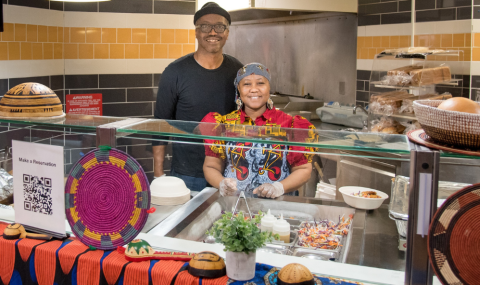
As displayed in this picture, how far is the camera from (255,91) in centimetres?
232

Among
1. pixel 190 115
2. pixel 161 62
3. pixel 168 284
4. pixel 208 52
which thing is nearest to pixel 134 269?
pixel 168 284

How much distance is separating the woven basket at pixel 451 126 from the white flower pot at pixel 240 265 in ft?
1.80

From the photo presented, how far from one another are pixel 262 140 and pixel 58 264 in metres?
0.71

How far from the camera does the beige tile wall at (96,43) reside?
330cm

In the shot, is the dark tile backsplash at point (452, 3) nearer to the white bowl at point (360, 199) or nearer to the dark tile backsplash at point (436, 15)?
the dark tile backsplash at point (436, 15)

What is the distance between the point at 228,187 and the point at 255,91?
0.83 m

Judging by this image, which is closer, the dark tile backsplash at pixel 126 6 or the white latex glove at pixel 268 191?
the white latex glove at pixel 268 191

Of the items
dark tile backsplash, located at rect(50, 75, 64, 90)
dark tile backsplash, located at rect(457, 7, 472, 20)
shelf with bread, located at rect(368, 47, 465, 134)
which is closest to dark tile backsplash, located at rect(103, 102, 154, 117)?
dark tile backsplash, located at rect(50, 75, 64, 90)

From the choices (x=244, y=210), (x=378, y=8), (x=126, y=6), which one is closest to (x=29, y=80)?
(x=126, y=6)

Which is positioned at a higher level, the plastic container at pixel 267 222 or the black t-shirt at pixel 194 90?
the black t-shirt at pixel 194 90

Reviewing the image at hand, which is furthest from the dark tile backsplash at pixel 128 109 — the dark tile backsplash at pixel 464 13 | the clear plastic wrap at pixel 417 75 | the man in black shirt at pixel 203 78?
the dark tile backsplash at pixel 464 13

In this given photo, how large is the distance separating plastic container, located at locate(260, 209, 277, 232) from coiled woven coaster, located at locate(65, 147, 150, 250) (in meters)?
0.36

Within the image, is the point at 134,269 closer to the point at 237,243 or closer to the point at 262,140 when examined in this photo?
the point at 237,243

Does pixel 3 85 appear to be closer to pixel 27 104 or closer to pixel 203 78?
pixel 203 78
